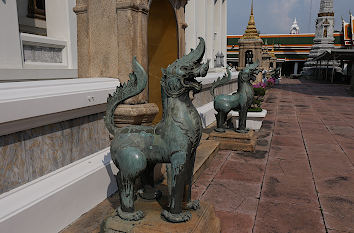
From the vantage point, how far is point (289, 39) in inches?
1673

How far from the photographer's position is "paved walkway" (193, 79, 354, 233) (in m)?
2.84

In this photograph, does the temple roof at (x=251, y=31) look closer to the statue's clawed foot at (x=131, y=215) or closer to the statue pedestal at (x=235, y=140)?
the statue pedestal at (x=235, y=140)

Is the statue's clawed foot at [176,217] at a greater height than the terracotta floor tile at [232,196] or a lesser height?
greater

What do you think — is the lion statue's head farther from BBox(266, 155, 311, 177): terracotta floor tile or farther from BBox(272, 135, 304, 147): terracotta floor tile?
BBox(272, 135, 304, 147): terracotta floor tile

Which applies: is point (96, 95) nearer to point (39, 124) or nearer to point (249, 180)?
point (39, 124)

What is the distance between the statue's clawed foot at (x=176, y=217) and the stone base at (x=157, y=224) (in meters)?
0.03

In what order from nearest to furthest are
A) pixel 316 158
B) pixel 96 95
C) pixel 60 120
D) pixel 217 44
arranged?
pixel 60 120
pixel 96 95
pixel 316 158
pixel 217 44

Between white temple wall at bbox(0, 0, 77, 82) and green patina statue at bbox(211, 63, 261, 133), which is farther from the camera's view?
green patina statue at bbox(211, 63, 261, 133)

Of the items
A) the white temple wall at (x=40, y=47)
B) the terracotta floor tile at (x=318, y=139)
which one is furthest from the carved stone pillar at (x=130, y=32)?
the terracotta floor tile at (x=318, y=139)

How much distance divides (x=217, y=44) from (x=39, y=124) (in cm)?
Result: 1189

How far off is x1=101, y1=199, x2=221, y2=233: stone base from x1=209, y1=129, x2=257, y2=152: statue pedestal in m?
2.96

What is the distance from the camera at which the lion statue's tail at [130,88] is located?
2.21 meters

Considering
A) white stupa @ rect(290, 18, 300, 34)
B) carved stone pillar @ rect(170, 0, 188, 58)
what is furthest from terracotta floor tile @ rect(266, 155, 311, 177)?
white stupa @ rect(290, 18, 300, 34)

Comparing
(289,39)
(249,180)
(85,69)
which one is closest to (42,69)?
(85,69)
